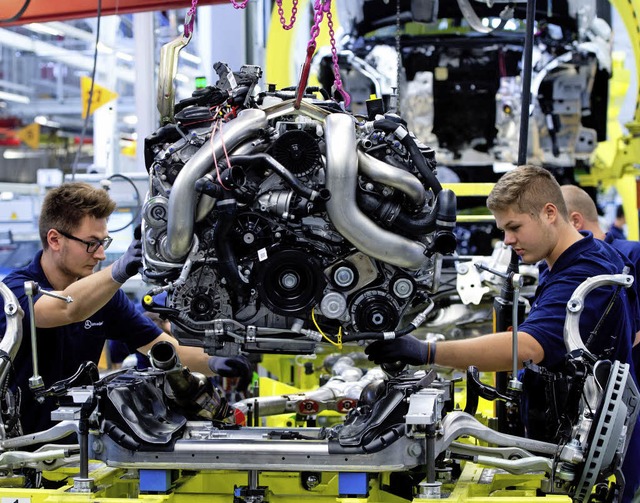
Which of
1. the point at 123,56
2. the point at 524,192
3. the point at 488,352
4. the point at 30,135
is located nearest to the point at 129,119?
the point at 123,56

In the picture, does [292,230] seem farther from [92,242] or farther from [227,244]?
[92,242]

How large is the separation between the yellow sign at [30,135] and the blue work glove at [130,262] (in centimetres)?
934

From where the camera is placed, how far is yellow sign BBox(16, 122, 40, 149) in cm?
1262

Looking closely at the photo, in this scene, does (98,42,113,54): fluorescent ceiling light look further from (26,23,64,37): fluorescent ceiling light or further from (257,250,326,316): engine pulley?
(257,250,326,316): engine pulley

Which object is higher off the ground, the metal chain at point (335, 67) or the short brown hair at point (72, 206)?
the metal chain at point (335, 67)

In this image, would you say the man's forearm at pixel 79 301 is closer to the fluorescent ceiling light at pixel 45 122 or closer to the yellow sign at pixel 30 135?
the yellow sign at pixel 30 135

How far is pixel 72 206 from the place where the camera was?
4047mm

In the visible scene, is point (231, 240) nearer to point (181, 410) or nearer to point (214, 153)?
point (214, 153)

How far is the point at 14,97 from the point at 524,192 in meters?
10.0

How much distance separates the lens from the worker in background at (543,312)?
3719mm

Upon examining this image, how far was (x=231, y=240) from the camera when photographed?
3496mm

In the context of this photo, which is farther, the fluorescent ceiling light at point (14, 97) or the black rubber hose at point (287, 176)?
the fluorescent ceiling light at point (14, 97)

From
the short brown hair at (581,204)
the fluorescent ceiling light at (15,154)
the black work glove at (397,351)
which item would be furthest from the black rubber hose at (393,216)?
the fluorescent ceiling light at (15,154)

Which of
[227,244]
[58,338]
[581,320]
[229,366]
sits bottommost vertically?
[229,366]
